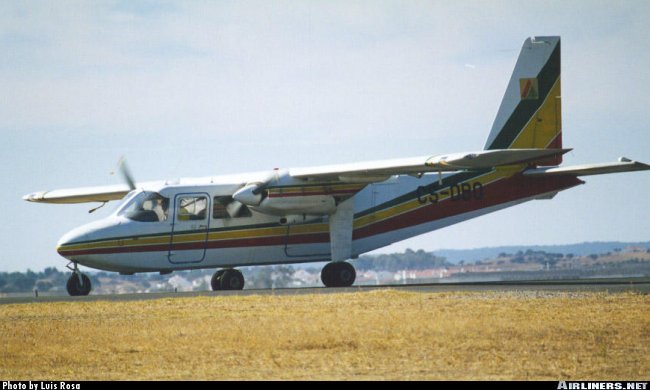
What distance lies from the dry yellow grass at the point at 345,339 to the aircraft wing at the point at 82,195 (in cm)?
1167

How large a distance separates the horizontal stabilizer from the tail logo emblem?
245 centimetres

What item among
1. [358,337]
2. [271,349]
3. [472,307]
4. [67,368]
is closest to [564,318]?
[472,307]

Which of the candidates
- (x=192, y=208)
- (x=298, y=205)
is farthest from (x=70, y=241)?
(x=298, y=205)

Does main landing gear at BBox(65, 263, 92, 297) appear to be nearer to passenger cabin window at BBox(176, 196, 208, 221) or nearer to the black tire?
passenger cabin window at BBox(176, 196, 208, 221)

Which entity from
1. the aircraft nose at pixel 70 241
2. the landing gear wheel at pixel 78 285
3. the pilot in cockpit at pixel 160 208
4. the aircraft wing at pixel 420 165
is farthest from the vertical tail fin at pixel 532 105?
the landing gear wheel at pixel 78 285

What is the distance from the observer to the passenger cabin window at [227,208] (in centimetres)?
3288

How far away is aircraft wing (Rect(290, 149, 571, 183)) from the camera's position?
28875 mm

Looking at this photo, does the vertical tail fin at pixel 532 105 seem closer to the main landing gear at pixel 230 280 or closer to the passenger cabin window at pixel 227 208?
the passenger cabin window at pixel 227 208

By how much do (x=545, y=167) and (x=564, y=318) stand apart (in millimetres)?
14031

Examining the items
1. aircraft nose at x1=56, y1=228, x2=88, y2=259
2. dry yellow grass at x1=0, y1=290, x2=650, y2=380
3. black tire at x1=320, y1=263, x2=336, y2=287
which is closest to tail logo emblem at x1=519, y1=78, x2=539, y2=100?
black tire at x1=320, y1=263, x2=336, y2=287

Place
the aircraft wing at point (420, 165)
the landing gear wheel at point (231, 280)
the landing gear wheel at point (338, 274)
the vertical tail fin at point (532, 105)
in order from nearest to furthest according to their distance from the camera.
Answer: the aircraft wing at point (420, 165) < the landing gear wheel at point (338, 274) < the landing gear wheel at point (231, 280) < the vertical tail fin at point (532, 105)

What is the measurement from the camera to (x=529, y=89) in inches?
1385

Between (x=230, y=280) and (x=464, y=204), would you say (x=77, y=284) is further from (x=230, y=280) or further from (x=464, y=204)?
(x=464, y=204)

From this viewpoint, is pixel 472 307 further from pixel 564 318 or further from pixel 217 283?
pixel 217 283
